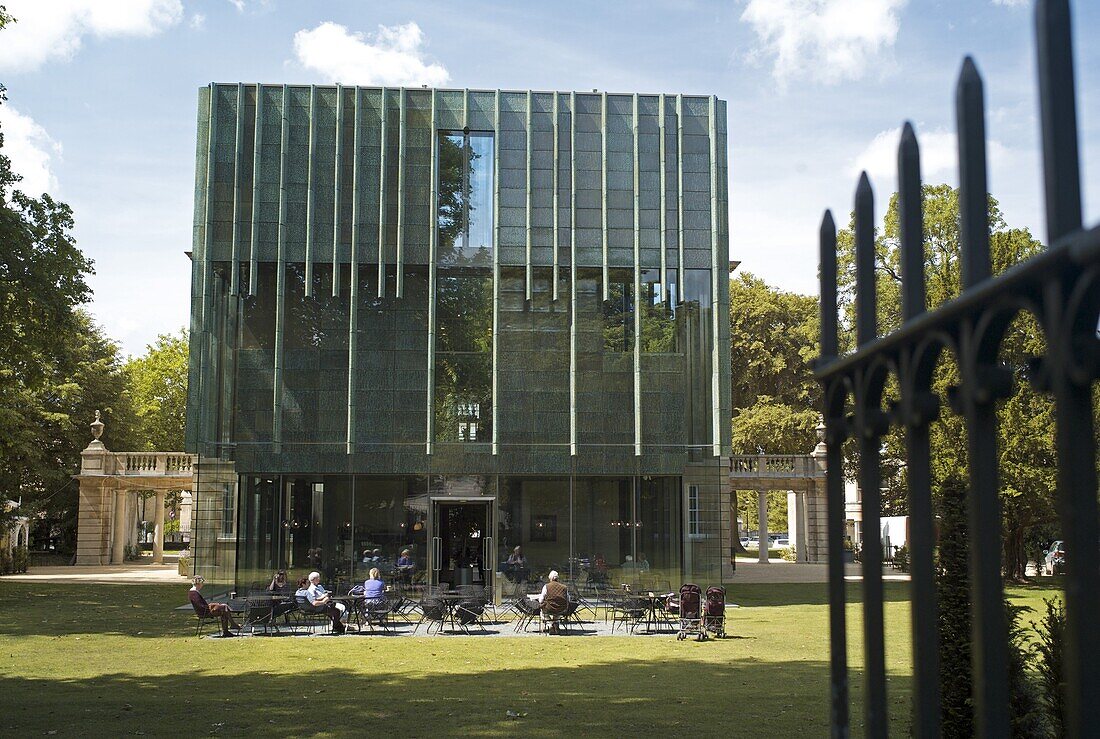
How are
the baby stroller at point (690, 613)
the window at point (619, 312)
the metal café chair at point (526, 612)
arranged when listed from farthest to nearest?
the window at point (619, 312), the metal café chair at point (526, 612), the baby stroller at point (690, 613)

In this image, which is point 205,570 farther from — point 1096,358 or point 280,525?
point 1096,358

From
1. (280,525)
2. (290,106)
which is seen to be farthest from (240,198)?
(280,525)

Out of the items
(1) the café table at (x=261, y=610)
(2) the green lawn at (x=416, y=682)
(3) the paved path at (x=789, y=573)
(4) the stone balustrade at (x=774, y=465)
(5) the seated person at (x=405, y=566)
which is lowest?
(3) the paved path at (x=789, y=573)

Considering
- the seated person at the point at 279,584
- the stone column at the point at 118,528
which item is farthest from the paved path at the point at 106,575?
the seated person at the point at 279,584

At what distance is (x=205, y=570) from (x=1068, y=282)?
27.9m

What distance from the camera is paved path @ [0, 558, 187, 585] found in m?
41.9

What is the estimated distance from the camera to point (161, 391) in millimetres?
73625

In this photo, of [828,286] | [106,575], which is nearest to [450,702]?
[828,286]

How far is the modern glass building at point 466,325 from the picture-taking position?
1154 inches

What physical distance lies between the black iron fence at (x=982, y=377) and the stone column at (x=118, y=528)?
57381 mm

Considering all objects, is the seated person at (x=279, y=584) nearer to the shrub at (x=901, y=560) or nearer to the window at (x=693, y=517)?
the window at (x=693, y=517)

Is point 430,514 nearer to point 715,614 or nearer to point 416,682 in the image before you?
point 715,614

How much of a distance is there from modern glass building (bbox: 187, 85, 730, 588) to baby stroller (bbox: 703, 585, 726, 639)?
6.94 meters

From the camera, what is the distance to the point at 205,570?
2791 cm
